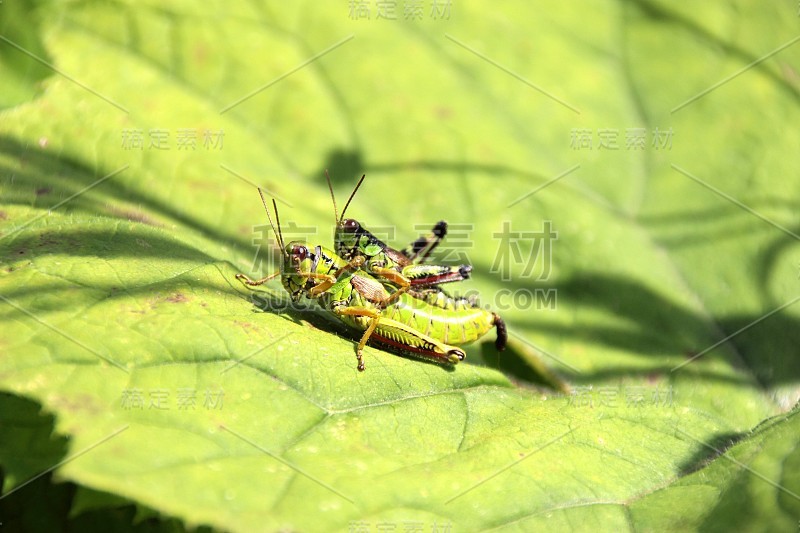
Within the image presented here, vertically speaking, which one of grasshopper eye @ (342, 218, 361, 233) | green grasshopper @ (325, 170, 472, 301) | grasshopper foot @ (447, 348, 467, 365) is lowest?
grasshopper foot @ (447, 348, 467, 365)

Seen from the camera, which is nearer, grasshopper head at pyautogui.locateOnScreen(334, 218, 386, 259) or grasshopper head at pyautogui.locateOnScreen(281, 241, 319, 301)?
grasshopper head at pyautogui.locateOnScreen(281, 241, 319, 301)

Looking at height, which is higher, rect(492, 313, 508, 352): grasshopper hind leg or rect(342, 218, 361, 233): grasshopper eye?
rect(342, 218, 361, 233): grasshopper eye

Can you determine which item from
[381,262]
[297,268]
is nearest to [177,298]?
[297,268]

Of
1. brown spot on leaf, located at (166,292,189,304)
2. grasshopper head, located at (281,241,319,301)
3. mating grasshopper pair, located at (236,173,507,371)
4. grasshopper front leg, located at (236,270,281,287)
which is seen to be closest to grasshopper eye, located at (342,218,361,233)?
mating grasshopper pair, located at (236,173,507,371)

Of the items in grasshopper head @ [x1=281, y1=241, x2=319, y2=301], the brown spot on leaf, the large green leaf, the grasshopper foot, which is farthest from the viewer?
grasshopper head @ [x1=281, y1=241, x2=319, y2=301]

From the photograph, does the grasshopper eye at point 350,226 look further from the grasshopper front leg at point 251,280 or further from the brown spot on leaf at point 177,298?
the brown spot on leaf at point 177,298

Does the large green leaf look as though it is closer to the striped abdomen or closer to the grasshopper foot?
the grasshopper foot
